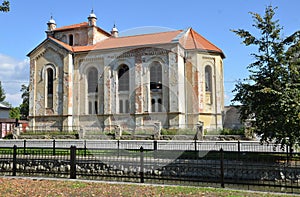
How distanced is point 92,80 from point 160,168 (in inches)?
1017

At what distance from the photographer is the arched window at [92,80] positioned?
35.0 metres

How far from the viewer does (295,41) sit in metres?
13.0

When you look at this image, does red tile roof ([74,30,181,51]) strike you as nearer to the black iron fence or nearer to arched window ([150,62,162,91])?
arched window ([150,62,162,91])

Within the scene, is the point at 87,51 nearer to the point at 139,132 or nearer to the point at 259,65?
the point at 139,132

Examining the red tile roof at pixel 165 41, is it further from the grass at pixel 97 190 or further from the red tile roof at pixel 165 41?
the grass at pixel 97 190

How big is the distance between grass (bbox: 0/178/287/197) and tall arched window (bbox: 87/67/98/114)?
25681 mm

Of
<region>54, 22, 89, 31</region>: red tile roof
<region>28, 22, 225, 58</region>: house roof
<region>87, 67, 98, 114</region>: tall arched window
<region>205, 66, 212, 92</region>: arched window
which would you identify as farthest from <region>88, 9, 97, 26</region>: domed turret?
<region>205, 66, 212, 92</region>: arched window

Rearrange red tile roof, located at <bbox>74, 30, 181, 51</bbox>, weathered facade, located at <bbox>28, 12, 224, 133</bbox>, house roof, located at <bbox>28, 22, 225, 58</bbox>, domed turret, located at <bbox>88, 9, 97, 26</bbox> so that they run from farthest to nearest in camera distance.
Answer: domed turret, located at <bbox>88, 9, 97, 26</bbox>
red tile roof, located at <bbox>74, 30, 181, 51</bbox>
house roof, located at <bbox>28, 22, 225, 58</bbox>
weathered facade, located at <bbox>28, 12, 224, 133</bbox>

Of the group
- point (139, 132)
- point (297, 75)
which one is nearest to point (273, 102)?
point (297, 75)

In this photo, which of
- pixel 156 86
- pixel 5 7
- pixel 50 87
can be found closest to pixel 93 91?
pixel 50 87

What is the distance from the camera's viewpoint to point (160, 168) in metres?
11.0

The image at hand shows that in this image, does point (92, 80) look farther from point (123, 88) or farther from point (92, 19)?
point (92, 19)

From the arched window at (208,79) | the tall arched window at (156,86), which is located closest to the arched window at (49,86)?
the tall arched window at (156,86)

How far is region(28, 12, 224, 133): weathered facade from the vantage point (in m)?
31.8
